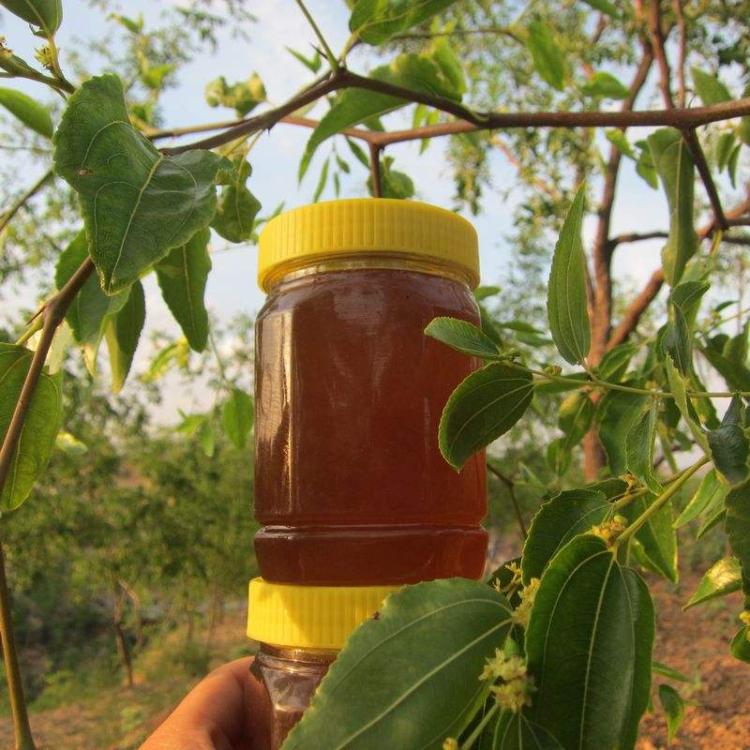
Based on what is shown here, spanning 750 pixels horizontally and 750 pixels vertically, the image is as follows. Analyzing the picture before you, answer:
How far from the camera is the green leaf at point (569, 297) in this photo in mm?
431

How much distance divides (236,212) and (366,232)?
0.42ft

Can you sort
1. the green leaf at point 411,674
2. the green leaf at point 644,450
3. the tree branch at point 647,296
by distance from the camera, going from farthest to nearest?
the tree branch at point 647,296 → the green leaf at point 644,450 → the green leaf at point 411,674

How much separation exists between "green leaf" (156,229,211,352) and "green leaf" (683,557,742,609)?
39 centimetres

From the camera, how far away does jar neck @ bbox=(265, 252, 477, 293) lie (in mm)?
583

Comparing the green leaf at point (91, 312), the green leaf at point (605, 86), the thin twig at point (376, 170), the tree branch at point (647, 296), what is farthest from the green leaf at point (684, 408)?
the tree branch at point (647, 296)

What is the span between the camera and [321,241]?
0.58 metres

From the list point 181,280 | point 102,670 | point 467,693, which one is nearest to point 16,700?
point 467,693

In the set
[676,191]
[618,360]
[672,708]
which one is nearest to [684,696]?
[672,708]

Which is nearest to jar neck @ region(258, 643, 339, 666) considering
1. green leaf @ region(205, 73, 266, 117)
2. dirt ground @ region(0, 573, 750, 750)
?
green leaf @ region(205, 73, 266, 117)

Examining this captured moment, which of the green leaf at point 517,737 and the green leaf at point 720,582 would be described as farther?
the green leaf at point 720,582

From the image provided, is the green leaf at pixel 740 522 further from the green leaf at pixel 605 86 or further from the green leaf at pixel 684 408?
the green leaf at pixel 605 86

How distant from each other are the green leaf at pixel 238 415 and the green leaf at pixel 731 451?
650 millimetres

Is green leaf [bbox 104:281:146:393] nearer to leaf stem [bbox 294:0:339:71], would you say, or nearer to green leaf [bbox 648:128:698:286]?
leaf stem [bbox 294:0:339:71]

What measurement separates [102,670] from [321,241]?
245 inches
